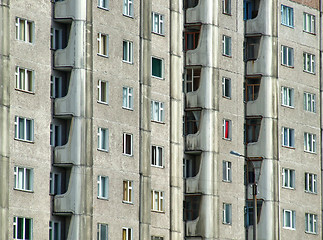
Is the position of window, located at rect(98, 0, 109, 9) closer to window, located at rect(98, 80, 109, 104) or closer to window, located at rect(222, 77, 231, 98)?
window, located at rect(98, 80, 109, 104)

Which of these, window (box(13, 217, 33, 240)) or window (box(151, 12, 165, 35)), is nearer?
window (box(13, 217, 33, 240))

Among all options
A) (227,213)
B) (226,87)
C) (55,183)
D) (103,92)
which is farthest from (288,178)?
(55,183)

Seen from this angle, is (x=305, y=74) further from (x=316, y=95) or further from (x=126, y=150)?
(x=126, y=150)

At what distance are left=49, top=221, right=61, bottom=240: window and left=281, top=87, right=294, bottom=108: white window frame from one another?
26007 mm

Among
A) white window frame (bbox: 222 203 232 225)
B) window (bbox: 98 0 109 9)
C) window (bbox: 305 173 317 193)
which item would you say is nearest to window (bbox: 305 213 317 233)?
window (bbox: 305 173 317 193)

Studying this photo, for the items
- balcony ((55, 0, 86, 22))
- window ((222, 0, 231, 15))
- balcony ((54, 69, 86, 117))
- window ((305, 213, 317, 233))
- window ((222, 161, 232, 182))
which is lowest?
window ((305, 213, 317, 233))

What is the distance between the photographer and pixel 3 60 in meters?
80.7

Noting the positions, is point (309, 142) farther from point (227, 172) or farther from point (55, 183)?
point (55, 183)

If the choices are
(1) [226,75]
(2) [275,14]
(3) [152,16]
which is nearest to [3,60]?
(3) [152,16]

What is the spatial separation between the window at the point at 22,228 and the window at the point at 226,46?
24.0m

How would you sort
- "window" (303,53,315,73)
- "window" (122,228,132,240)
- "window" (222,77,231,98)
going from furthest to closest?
"window" (303,53,315,73)
"window" (222,77,231,98)
"window" (122,228,132,240)

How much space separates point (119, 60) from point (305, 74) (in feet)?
74.4

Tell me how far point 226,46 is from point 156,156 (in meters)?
11.5

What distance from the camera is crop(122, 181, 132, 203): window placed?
292 ft
